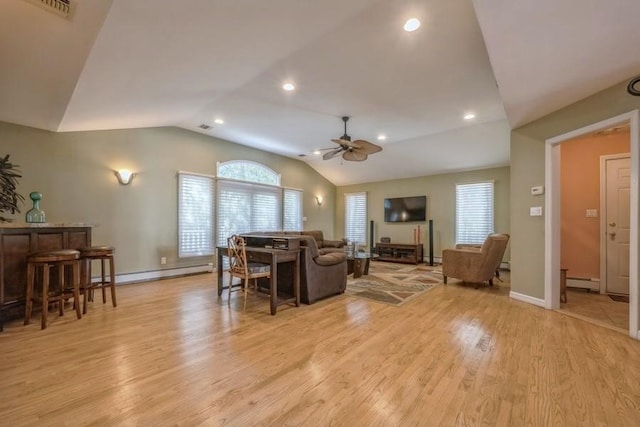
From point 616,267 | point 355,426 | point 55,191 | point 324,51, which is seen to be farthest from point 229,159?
point 616,267

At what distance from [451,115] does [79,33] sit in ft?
16.2

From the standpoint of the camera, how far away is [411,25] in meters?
2.53

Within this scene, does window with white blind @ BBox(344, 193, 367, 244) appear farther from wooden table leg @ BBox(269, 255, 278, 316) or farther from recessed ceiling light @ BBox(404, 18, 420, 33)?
recessed ceiling light @ BBox(404, 18, 420, 33)

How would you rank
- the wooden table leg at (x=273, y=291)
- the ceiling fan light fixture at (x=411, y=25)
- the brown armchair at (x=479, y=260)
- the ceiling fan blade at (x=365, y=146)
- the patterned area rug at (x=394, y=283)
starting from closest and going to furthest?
1. the ceiling fan light fixture at (x=411, y=25)
2. the wooden table leg at (x=273, y=291)
3. the patterned area rug at (x=394, y=283)
4. the ceiling fan blade at (x=365, y=146)
5. the brown armchair at (x=479, y=260)

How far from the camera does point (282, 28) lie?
2.50m

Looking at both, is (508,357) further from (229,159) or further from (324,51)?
(229,159)

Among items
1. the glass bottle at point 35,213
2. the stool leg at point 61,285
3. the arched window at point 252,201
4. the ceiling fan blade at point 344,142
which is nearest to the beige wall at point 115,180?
the arched window at point 252,201

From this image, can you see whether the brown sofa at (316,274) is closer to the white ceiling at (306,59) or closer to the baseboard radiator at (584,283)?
the white ceiling at (306,59)

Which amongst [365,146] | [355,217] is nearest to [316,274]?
[365,146]

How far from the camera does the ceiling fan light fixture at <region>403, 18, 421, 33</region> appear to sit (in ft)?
8.07

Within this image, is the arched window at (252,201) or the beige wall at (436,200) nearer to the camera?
the arched window at (252,201)

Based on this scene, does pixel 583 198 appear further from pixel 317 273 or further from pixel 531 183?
pixel 317 273

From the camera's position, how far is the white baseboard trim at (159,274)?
4.83 meters

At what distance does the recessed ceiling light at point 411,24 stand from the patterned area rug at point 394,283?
3.14 m
